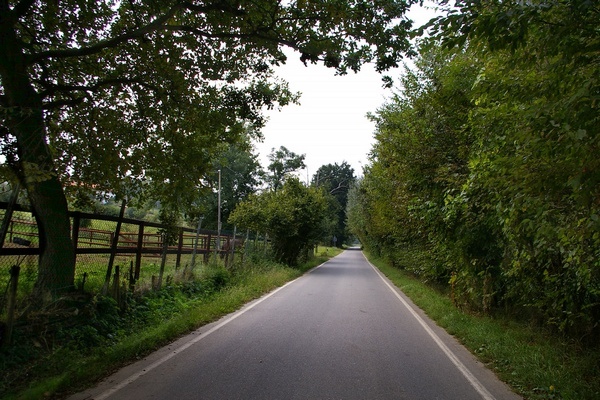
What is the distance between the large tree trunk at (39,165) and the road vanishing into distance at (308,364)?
220 cm

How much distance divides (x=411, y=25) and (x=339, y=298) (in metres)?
8.60

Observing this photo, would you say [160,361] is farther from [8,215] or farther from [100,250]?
[100,250]

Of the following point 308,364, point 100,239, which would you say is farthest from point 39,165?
point 308,364

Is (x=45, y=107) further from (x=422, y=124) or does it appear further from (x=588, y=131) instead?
(x=422, y=124)

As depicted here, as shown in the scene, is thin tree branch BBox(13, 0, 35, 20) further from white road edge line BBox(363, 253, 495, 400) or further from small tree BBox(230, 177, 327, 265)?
small tree BBox(230, 177, 327, 265)

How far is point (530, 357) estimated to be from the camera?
5.91 m

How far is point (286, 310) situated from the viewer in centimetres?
1026

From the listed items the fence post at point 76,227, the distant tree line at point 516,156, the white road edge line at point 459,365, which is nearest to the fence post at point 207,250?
the distant tree line at point 516,156

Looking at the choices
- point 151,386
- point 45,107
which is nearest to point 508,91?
point 151,386

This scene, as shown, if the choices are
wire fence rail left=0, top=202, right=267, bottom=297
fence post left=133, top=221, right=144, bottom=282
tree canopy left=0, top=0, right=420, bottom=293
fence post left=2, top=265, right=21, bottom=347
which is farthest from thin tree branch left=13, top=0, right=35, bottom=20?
fence post left=133, top=221, right=144, bottom=282

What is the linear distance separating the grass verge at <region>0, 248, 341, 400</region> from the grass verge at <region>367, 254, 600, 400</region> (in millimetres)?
5067

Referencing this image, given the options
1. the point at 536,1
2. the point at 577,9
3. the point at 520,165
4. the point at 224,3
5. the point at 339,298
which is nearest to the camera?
the point at 577,9

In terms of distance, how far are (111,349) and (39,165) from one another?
280cm

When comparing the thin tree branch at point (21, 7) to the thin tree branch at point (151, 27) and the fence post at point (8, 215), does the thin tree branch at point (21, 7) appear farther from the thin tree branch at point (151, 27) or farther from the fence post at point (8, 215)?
the fence post at point (8, 215)
